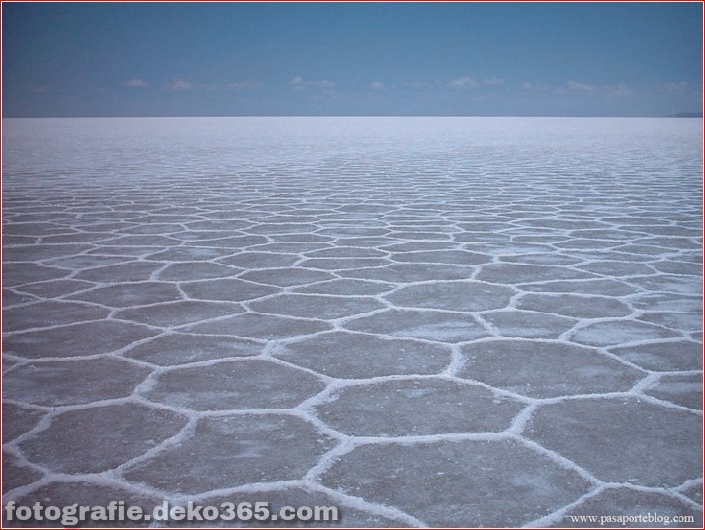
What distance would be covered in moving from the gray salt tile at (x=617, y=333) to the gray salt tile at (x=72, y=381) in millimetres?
1887

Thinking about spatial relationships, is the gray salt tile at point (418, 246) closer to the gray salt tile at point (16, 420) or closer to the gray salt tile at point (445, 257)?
the gray salt tile at point (445, 257)

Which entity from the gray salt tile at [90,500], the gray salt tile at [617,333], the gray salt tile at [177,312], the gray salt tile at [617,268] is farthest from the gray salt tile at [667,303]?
the gray salt tile at [90,500]

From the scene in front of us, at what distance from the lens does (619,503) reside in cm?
176

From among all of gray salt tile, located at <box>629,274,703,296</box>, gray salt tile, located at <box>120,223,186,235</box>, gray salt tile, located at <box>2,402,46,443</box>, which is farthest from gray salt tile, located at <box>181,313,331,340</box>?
gray salt tile, located at <box>120,223,186,235</box>

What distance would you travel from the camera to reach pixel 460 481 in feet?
6.10

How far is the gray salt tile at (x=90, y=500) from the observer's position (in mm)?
1697

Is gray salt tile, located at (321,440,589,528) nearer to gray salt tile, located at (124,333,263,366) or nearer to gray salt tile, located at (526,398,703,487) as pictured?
gray salt tile, located at (526,398,703,487)

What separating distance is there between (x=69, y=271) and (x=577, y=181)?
24.7 feet

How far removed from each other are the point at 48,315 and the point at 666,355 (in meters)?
2.87

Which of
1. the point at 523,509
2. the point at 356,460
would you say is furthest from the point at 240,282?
the point at 523,509

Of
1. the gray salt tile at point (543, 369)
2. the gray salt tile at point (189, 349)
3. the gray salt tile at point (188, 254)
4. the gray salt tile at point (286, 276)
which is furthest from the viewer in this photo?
the gray salt tile at point (188, 254)

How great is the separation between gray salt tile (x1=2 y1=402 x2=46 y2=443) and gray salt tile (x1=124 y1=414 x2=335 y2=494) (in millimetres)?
497

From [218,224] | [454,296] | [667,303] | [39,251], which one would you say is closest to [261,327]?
[454,296]

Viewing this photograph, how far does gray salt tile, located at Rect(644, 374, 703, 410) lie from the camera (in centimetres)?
237
